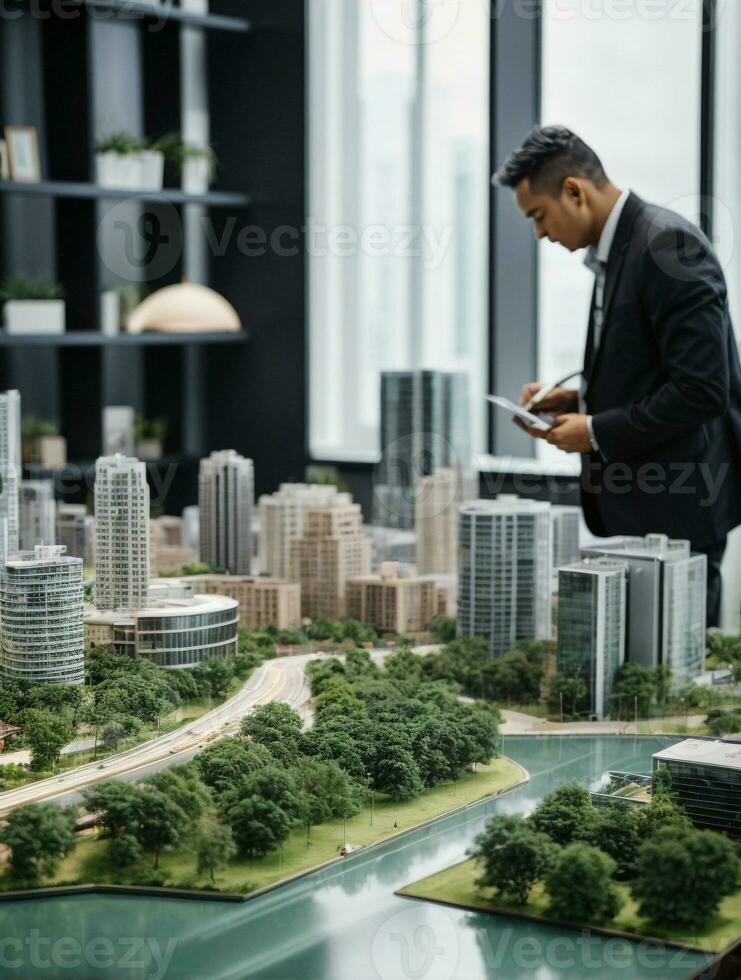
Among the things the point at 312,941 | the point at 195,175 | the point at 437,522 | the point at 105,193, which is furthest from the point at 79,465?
the point at 312,941

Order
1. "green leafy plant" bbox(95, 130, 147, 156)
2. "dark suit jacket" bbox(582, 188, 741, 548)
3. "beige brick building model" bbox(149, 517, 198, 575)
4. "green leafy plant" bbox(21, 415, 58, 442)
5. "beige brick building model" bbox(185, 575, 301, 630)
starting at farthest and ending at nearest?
"green leafy plant" bbox(95, 130, 147, 156) → "green leafy plant" bbox(21, 415, 58, 442) → "beige brick building model" bbox(185, 575, 301, 630) → "beige brick building model" bbox(149, 517, 198, 575) → "dark suit jacket" bbox(582, 188, 741, 548)

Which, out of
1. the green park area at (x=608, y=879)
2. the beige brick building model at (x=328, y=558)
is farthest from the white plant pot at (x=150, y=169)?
the green park area at (x=608, y=879)

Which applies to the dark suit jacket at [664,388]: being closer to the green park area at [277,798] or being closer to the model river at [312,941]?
the green park area at [277,798]

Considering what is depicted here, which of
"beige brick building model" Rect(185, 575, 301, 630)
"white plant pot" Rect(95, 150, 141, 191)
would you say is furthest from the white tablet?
"white plant pot" Rect(95, 150, 141, 191)

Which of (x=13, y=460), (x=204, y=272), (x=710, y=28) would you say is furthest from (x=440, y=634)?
(x=204, y=272)

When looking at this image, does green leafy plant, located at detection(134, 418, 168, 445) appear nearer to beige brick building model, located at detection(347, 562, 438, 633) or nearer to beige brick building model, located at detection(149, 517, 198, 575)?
beige brick building model, located at detection(149, 517, 198, 575)

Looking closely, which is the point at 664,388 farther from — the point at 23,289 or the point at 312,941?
the point at 23,289

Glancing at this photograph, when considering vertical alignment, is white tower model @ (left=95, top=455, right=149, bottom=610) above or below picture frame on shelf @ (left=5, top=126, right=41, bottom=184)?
below
